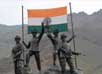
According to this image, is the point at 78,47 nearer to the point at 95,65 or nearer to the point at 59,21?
the point at 95,65

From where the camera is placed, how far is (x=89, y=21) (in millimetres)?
135875

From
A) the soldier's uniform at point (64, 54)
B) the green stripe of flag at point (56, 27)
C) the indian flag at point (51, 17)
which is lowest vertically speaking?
the soldier's uniform at point (64, 54)

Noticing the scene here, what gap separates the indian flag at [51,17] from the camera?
1078 inches

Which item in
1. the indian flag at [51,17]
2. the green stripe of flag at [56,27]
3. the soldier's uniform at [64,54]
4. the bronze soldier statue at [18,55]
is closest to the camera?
the bronze soldier statue at [18,55]

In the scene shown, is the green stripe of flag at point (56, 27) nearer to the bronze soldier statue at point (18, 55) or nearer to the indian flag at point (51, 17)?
the indian flag at point (51, 17)

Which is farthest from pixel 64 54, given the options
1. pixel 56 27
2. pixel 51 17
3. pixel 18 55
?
pixel 51 17

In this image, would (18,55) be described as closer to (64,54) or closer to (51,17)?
(64,54)

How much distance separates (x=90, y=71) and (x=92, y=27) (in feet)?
139

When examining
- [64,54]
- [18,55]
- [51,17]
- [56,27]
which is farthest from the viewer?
[51,17]

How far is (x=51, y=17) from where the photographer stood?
28.0 m

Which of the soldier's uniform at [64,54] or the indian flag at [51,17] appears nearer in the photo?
the soldier's uniform at [64,54]

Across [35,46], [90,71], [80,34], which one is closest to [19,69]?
[35,46]

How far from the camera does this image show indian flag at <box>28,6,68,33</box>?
27391mm

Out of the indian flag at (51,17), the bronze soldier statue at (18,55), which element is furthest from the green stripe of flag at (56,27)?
the bronze soldier statue at (18,55)
